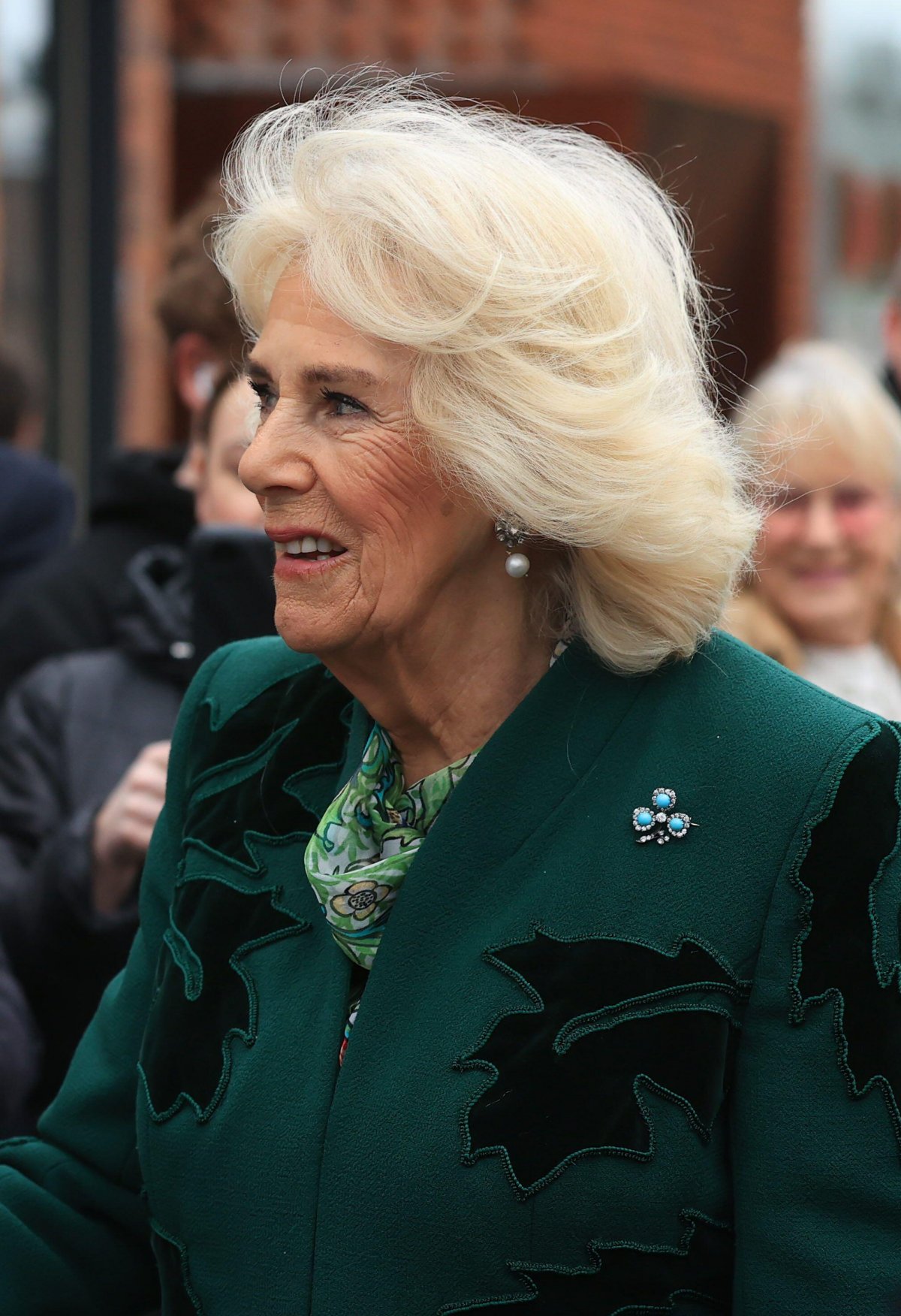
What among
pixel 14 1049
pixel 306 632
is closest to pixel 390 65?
pixel 14 1049

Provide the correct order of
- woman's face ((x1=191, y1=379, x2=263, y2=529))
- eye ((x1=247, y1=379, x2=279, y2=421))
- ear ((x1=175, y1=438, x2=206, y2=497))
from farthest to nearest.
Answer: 1. ear ((x1=175, y1=438, x2=206, y2=497))
2. woman's face ((x1=191, y1=379, x2=263, y2=529))
3. eye ((x1=247, y1=379, x2=279, y2=421))

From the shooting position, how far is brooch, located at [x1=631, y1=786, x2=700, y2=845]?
5.82ft

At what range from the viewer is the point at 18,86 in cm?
674

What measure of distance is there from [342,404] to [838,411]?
1.98 metres

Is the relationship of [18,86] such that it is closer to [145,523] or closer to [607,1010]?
[145,523]

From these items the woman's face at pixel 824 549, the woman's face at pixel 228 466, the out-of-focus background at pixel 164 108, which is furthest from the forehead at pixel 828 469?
the out-of-focus background at pixel 164 108

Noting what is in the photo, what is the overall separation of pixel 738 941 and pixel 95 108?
6.06m

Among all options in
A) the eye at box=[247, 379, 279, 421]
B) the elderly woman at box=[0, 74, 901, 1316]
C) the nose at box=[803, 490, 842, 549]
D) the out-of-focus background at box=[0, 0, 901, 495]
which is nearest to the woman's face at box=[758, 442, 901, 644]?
the nose at box=[803, 490, 842, 549]

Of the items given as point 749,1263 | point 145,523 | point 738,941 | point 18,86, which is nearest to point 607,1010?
point 738,941

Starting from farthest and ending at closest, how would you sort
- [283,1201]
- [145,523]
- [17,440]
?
1. [17,440]
2. [145,523]
3. [283,1201]

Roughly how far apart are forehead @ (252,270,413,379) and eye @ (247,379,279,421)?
55 millimetres

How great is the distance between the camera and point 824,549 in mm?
3582

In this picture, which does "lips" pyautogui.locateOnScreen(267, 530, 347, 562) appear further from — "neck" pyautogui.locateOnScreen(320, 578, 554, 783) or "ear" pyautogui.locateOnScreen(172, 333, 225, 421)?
"ear" pyautogui.locateOnScreen(172, 333, 225, 421)

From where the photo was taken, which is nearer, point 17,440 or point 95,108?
point 17,440
